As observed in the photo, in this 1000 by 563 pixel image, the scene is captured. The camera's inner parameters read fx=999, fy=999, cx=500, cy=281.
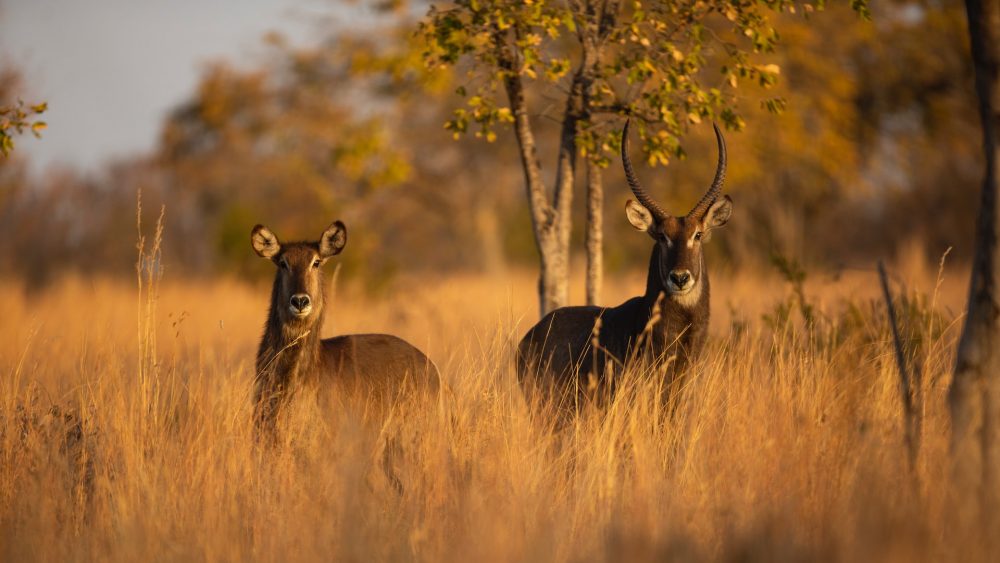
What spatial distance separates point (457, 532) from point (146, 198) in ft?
177

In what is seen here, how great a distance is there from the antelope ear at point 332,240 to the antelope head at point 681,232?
2017mm

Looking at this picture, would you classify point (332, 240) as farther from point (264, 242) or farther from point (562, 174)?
point (562, 174)

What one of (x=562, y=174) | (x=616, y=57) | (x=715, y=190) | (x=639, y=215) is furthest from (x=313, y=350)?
(x=616, y=57)

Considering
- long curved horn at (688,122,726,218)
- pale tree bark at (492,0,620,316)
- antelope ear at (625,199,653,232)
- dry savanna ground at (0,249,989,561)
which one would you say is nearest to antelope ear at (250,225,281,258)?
dry savanna ground at (0,249,989,561)

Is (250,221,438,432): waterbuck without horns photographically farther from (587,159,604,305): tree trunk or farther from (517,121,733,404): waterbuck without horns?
(587,159,604,305): tree trunk

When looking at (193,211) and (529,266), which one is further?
(193,211)

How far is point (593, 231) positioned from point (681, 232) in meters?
2.43

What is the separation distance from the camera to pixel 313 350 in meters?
6.66

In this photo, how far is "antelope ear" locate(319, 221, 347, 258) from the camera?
700cm

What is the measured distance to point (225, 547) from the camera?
4.38 meters

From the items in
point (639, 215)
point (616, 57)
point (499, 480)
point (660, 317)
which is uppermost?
point (616, 57)

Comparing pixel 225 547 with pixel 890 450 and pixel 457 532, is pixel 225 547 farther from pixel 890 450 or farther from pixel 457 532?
pixel 890 450

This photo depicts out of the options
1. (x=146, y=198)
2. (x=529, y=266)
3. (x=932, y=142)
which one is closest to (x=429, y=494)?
(x=932, y=142)

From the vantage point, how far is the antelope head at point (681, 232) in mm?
6516
